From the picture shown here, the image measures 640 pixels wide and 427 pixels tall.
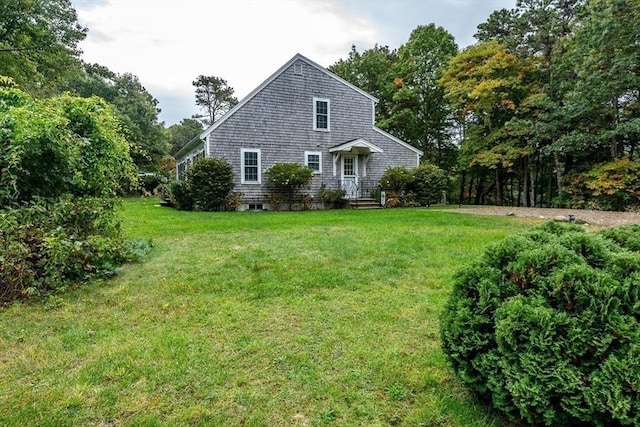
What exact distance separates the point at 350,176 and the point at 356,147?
152cm

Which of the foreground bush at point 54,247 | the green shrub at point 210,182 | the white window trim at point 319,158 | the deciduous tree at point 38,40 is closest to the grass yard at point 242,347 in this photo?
the foreground bush at point 54,247

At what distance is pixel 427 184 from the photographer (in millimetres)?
16531

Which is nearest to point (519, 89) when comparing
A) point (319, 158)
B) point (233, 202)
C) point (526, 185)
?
point (526, 185)

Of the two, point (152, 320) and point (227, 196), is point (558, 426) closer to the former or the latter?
point (152, 320)

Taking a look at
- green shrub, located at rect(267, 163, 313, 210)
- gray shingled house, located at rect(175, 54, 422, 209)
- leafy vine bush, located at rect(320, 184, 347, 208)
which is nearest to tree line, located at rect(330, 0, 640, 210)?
gray shingled house, located at rect(175, 54, 422, 209)

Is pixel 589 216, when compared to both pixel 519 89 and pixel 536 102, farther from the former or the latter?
pixel 519 89

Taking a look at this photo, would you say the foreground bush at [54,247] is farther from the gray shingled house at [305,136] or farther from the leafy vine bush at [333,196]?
the leafy vine bush at [333,196]

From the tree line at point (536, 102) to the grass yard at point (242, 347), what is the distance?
1327 centimetres

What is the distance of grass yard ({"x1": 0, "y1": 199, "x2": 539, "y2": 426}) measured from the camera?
80.0 inches

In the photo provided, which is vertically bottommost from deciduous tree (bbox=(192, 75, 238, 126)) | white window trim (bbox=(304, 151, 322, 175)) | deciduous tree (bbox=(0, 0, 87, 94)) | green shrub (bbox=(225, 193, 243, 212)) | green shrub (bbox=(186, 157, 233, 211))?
green shrub (bbox=(225, 193, 243, 212))

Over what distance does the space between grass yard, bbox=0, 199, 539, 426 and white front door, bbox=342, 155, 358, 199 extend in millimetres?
11566

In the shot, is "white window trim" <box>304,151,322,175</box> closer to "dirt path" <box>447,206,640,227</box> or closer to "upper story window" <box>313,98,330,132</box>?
"upper story window" <box>313,98,330,132</box>

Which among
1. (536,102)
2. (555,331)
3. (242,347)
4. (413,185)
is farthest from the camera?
(413,185)

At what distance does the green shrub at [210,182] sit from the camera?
1366 centimetres
